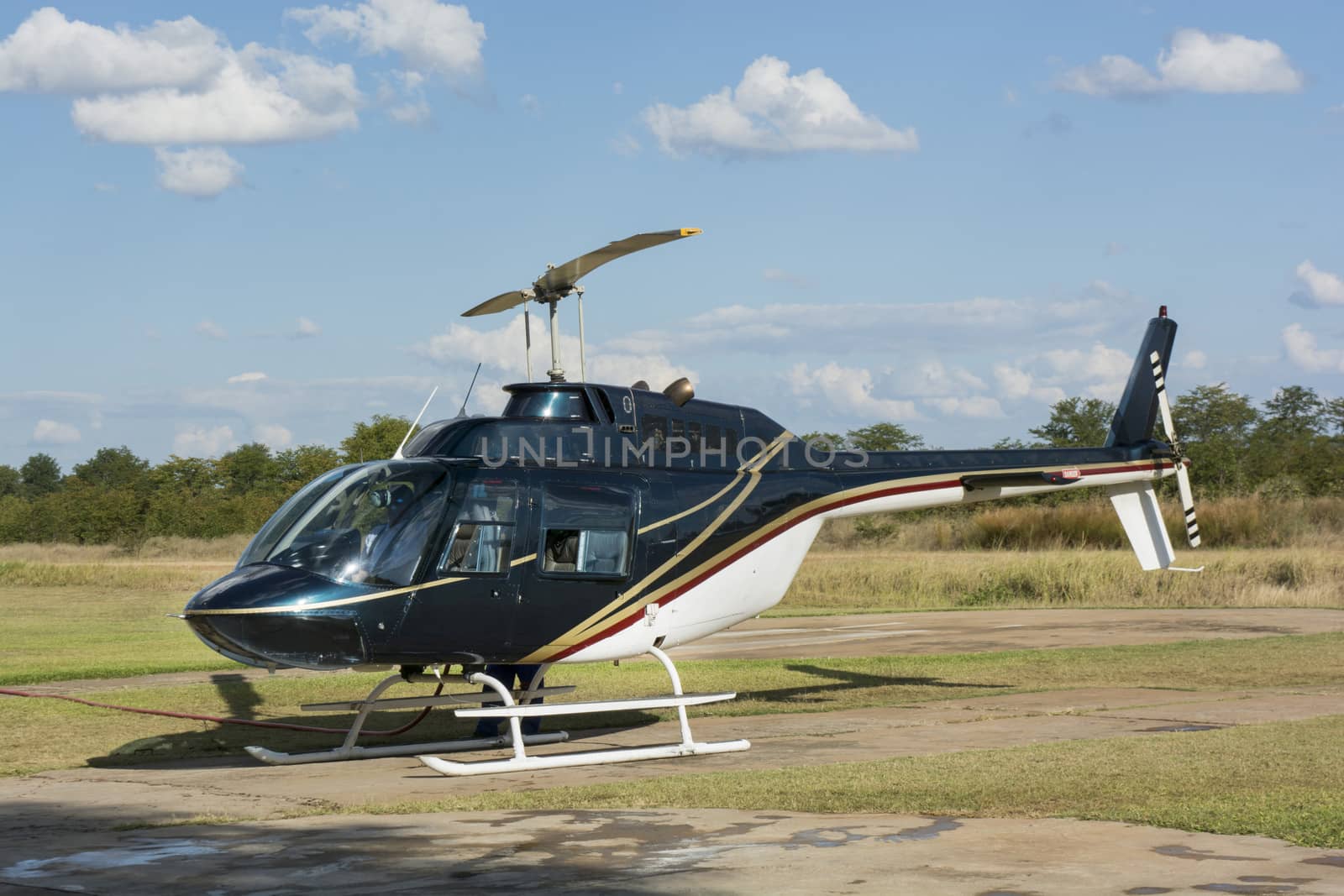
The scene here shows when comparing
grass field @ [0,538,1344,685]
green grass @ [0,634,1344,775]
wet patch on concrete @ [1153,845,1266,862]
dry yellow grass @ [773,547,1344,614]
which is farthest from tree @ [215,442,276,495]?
wet patch on concrete @ [1153,845,1266,862]

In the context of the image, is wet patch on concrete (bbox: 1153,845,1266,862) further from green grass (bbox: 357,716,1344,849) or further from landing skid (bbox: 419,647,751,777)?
landing skid (bbox: 419,647,751,777)

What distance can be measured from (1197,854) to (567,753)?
6771 mm

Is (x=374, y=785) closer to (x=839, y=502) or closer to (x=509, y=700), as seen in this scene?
(x=509, y=700)

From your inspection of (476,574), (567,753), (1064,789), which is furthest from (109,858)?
(1064,789)

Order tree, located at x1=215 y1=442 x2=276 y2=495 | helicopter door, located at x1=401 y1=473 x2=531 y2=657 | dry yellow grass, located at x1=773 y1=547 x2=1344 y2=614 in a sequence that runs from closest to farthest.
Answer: helicopter door, located at x1=401 y1=473 x2=531 y2=657
dry yellow grass, located at x1=773 y1=547 x2=1344 y2=614
tree, located at x1=215 y1=442 x2=276 y2=495

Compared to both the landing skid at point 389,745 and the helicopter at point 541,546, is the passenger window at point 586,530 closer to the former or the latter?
the helicopter at point 541,546

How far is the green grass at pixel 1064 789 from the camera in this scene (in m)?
8.63

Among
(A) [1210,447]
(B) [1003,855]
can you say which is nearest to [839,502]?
(B) [1003,855]

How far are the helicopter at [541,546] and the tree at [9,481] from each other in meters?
115

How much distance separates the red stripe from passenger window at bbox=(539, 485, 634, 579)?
57cm

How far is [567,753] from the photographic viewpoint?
42.7 feet

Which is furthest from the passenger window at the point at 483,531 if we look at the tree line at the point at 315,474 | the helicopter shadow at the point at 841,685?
the tree line at the point at 315,474

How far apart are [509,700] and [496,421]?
8.28 feet

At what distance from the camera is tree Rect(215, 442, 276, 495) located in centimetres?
7881
